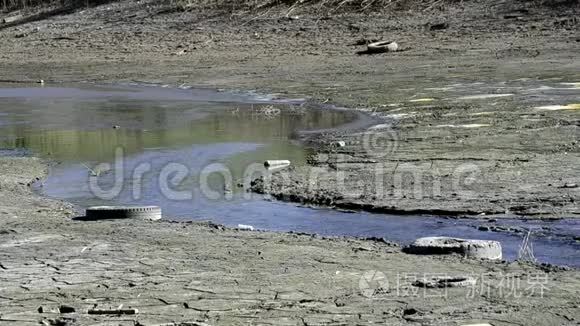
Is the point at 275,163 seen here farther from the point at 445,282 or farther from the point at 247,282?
the point at 445,282

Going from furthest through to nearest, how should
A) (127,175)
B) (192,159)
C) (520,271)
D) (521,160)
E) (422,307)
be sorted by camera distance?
(192,159) → (127,175) → (521,160) → (520,271) → (422,307)

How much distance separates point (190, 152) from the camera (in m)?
14.2

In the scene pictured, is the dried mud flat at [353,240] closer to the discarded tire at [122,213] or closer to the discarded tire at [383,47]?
the discarded tire at [122,213]

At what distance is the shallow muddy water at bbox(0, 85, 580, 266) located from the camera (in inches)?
355

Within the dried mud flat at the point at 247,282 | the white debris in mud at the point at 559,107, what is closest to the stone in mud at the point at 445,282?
the dried mud flat at the point at 247,282

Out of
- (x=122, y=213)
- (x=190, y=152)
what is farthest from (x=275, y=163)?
(x=122, y=213)

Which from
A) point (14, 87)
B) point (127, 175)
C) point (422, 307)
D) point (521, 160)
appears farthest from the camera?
point (14, 87)

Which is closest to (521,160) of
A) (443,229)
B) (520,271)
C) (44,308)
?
(443,229)

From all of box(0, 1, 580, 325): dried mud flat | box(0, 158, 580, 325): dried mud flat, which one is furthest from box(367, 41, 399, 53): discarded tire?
box(0, 158, 580, 325): dried mud flat

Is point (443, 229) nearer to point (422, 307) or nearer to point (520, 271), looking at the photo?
point (520, 271)

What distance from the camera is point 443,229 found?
29.3ft

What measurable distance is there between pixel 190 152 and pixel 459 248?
7.13 m

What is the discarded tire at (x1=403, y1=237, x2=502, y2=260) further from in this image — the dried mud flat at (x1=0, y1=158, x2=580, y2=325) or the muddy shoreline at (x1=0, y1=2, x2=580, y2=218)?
the muddy shoreline at (x1=0, y1=2, x2=580, y2=218)

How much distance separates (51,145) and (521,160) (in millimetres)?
7072
